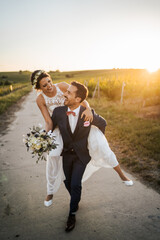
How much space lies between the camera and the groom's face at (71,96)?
2.43 m

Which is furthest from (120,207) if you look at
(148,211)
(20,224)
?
(20,224)

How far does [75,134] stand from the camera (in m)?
2.54

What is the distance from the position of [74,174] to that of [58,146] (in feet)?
1.62

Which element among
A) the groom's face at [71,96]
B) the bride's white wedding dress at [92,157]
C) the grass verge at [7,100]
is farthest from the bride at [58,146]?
the grass verge at [7,100]

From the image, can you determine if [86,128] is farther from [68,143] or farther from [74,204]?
[74,204]

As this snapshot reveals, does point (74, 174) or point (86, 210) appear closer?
point (74, 174)

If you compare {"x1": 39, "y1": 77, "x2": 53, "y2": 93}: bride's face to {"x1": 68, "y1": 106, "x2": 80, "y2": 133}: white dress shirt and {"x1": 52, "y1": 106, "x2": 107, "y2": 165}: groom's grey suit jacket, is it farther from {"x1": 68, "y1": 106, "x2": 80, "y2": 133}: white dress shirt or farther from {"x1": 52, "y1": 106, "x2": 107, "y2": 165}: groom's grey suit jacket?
{"x1": 68, "y1": 106, "x2": 80, "y2": 133}: white dress shirt

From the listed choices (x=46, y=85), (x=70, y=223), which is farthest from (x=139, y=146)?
(x=46, y=85)

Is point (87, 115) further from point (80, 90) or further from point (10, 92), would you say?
point (10, 92)

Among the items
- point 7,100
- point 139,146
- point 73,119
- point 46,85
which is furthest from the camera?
point 7,100

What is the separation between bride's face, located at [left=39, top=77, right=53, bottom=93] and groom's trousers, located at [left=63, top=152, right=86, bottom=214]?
1156mm

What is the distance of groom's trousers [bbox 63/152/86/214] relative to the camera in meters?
2.43

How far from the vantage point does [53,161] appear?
2.76 meters

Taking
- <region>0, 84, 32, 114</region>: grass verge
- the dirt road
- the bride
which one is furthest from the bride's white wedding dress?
<region>0, 84, 32, 114</region>: grass verge
